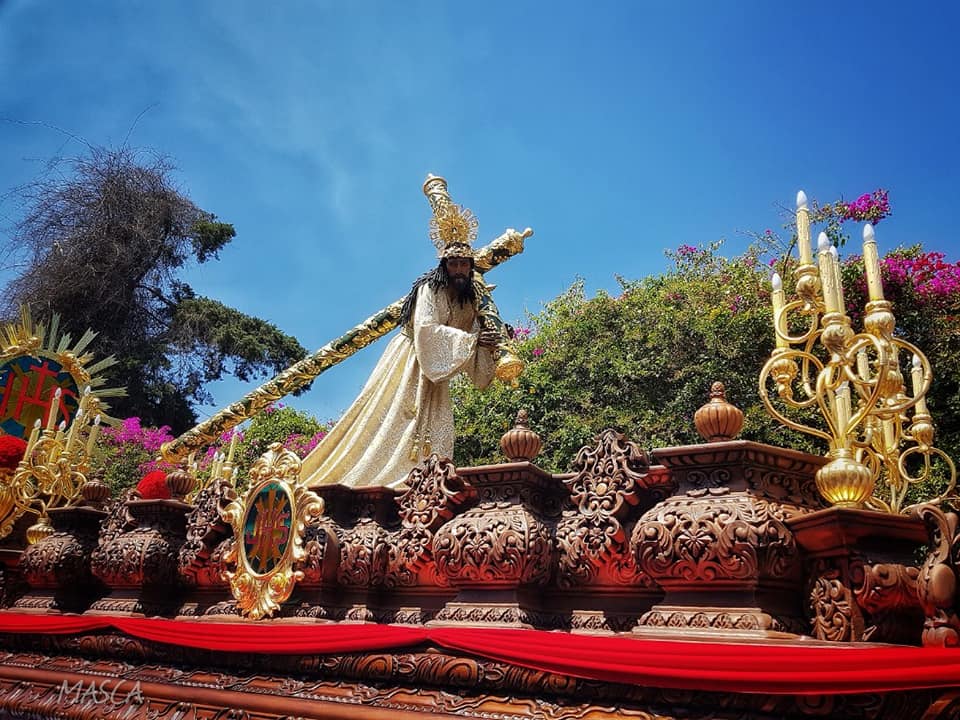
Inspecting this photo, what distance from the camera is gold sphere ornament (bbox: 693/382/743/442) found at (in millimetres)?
2660

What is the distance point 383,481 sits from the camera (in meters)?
4.43

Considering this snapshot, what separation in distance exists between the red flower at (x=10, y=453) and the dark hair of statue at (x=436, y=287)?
479 cm

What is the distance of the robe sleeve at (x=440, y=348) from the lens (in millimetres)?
4520

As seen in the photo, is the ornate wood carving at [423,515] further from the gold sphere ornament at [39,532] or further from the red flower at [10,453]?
the red flower at [10,453]

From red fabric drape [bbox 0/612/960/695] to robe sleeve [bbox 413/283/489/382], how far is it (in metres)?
1.69

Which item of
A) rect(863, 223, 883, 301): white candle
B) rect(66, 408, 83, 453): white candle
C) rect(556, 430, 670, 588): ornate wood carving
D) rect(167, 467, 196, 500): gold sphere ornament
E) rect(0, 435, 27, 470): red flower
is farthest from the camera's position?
rect(0, 435, 27, 470): red flower

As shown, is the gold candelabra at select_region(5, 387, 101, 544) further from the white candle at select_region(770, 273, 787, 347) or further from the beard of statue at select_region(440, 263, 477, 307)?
the white candle at select_region(770, 273, 787, 347)

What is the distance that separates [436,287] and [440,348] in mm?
437

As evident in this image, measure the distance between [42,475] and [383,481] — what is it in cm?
372

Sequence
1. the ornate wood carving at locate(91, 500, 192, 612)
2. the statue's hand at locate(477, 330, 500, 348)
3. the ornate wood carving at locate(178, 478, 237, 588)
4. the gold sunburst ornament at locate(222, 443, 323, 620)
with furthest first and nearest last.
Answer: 1. the statue's hand at locate(477, 330, 500, 348)
2. the ornate wood carving at locate(91, 500, 192, 612)
3. the ornate wood carving at locate(178, 478, 237, 588)
4. the gold sunburst ornament at locate(222, 443, 323, 620)

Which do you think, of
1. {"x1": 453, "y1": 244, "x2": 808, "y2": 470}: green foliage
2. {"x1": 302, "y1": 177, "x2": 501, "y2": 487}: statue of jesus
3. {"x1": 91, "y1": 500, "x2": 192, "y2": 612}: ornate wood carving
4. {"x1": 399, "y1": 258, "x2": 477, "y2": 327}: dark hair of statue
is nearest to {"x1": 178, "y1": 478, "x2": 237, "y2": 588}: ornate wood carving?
{"x1": 91, "y1": 500, "x2": 192, "y2": 612}: ornate wood carving

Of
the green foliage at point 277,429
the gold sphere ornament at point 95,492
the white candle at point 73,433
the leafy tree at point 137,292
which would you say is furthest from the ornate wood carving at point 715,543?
the leafy tree at point 137,292

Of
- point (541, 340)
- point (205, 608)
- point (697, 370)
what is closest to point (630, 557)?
point (205, 608)

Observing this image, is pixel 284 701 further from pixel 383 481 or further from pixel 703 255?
pixel 703 255
